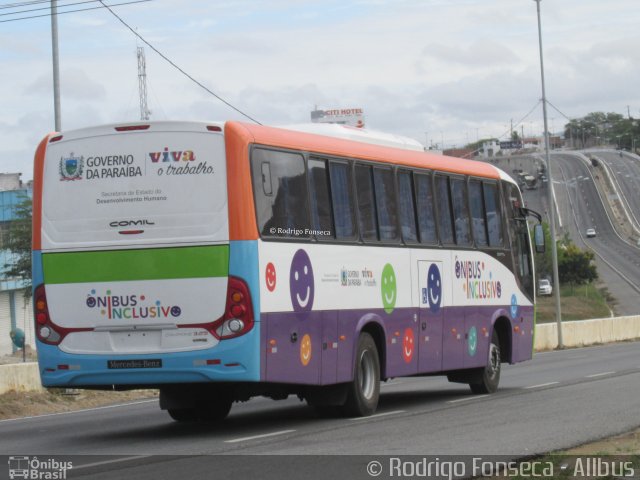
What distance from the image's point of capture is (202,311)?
13648 millimetres

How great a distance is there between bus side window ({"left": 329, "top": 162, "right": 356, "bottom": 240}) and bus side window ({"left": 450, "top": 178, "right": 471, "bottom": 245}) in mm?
3367

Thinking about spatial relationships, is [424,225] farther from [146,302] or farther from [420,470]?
[420,470]

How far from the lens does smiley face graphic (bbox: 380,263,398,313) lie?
1672 cm

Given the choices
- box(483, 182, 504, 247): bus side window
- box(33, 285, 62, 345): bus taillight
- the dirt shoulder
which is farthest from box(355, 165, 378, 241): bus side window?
the dirt shoulder

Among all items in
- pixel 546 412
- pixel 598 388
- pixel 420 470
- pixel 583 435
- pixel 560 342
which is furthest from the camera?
pixel 560 342

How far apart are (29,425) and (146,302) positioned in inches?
177

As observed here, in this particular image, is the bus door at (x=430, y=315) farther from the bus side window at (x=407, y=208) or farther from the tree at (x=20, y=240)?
the tree at (x=20, y=240)

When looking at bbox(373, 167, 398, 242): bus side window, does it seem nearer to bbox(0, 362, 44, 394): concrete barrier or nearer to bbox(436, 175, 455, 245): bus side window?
bbox(436, 175, 455, 245): bus side window

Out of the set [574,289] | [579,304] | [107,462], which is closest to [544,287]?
[574,289]

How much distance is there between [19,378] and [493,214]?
8.06 m

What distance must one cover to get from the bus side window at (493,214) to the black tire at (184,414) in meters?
6.21

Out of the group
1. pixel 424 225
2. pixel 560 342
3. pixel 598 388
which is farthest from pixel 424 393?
pixel 560 342

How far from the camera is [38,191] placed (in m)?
14.5

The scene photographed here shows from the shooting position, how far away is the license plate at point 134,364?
13711mm
